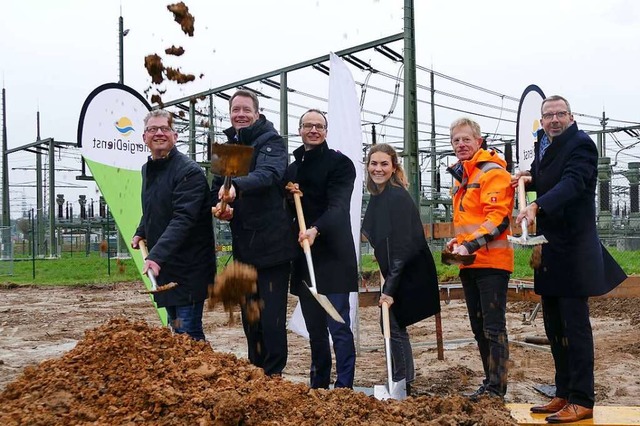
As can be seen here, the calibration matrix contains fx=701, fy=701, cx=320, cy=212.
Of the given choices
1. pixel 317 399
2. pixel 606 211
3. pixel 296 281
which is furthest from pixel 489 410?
pixel 606 211

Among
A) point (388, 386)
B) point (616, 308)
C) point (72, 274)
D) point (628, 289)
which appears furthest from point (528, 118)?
point (72, 274)

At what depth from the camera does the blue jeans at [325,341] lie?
4.36 meters

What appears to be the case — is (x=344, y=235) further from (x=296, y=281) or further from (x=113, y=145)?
(x=113, y=145)

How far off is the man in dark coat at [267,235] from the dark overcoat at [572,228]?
1.48 metres

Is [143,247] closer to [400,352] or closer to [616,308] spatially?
[400,352]

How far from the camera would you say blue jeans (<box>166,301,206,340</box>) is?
4141 millimetres

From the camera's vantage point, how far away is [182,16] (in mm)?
5387

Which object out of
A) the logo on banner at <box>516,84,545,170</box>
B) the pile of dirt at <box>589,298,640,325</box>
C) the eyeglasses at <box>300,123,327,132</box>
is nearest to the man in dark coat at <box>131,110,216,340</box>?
the eyeglasses at <box>300,123,327,132</box>

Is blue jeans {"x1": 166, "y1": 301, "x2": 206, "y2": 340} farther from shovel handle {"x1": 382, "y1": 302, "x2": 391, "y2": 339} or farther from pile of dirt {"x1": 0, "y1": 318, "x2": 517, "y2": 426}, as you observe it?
shovel handle {"x1": 382, "y1": 302, "x2": 391, "y2": 339}

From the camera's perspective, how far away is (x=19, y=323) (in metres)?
9.08

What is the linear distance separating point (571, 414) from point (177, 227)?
7.69 ft

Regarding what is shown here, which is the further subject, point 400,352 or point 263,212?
point 400,352

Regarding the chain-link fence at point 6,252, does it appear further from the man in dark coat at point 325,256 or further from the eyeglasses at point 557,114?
the eyeglasses at point 557,114

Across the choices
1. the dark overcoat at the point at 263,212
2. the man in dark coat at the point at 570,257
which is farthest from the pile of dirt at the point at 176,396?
the dark overcoat at the point at 263,212
